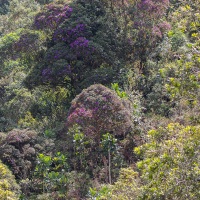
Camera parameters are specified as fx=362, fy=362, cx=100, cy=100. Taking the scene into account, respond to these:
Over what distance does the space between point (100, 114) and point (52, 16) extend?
637cm

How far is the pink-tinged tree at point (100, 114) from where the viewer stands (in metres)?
→ 11.1

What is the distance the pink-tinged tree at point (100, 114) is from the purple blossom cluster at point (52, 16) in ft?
17.1

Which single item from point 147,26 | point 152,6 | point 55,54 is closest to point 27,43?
point 55,54

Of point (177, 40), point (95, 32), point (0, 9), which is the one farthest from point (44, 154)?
point (0, 9)

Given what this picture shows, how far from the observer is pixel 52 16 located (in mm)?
15617

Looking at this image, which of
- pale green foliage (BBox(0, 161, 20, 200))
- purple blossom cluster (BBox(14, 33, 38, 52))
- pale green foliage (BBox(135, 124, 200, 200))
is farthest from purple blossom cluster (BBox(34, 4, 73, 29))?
pale green foliage (BBox(135, 124, 200, 200))

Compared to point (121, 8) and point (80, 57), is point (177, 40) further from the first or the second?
point (80, 57)

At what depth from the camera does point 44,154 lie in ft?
38.2

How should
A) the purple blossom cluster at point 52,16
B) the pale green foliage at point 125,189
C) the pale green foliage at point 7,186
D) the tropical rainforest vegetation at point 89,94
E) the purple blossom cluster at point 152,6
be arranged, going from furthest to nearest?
the purple blossom cluster at point 52,16 < the purple blossom cluster at point 152,6 < the tropical rainforest vegetation at point 89,94 < the pale green foliage at point 7,186 < the pale green foliage at point 125,189

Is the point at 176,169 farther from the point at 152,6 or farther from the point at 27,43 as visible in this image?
the point at 27,43

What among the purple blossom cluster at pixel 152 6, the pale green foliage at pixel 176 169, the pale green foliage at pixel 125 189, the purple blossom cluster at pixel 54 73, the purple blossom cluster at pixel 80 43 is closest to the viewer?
the pale green foliage at pixel 176 169

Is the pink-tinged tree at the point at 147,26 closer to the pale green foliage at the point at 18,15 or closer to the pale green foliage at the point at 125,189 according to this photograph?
the pale green foliage at the point at 125,189

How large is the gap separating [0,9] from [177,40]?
18.6 m

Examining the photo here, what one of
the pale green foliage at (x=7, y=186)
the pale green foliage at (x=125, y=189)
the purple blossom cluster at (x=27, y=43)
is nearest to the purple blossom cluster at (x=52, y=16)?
the purple blossom cluster at (x=27, y=43)
